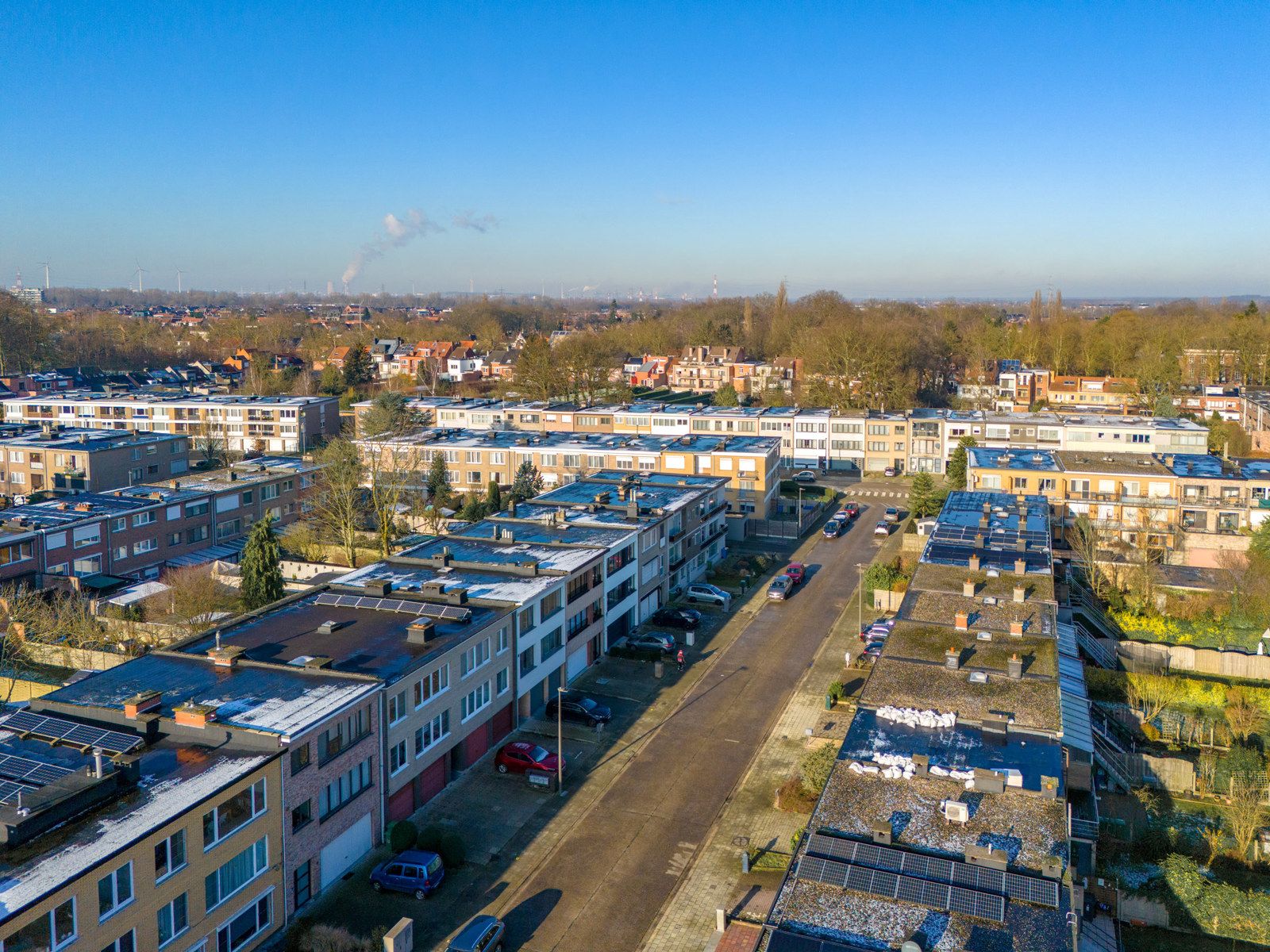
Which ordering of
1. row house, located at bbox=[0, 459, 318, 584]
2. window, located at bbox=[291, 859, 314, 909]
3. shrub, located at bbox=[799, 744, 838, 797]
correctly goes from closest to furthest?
window, located at bbox=[291, 859, 314, 909] < shrub, located at bbox=[799, 744, 838, 797] < row house, located at bbox=[0, 459, 318, 584]

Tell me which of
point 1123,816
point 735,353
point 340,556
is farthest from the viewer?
point 735,353

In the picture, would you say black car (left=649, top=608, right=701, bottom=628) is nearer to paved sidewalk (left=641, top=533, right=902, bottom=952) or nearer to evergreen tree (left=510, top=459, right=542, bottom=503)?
paved sidewalk (left=641, top=533, right=902, bottom=952)

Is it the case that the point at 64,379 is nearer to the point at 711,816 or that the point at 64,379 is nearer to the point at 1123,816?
the point at 711,816

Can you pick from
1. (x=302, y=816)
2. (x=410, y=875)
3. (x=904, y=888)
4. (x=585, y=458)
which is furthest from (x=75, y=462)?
(x=904, y=888)

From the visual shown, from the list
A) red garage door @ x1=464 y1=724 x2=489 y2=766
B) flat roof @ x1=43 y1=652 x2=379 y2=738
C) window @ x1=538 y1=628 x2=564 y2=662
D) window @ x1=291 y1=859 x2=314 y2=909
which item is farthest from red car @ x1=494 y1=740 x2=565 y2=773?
window @ x1=291 y1=859 x2=314 y2=909

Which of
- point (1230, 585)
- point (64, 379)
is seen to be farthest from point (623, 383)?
point (1230, 585)
